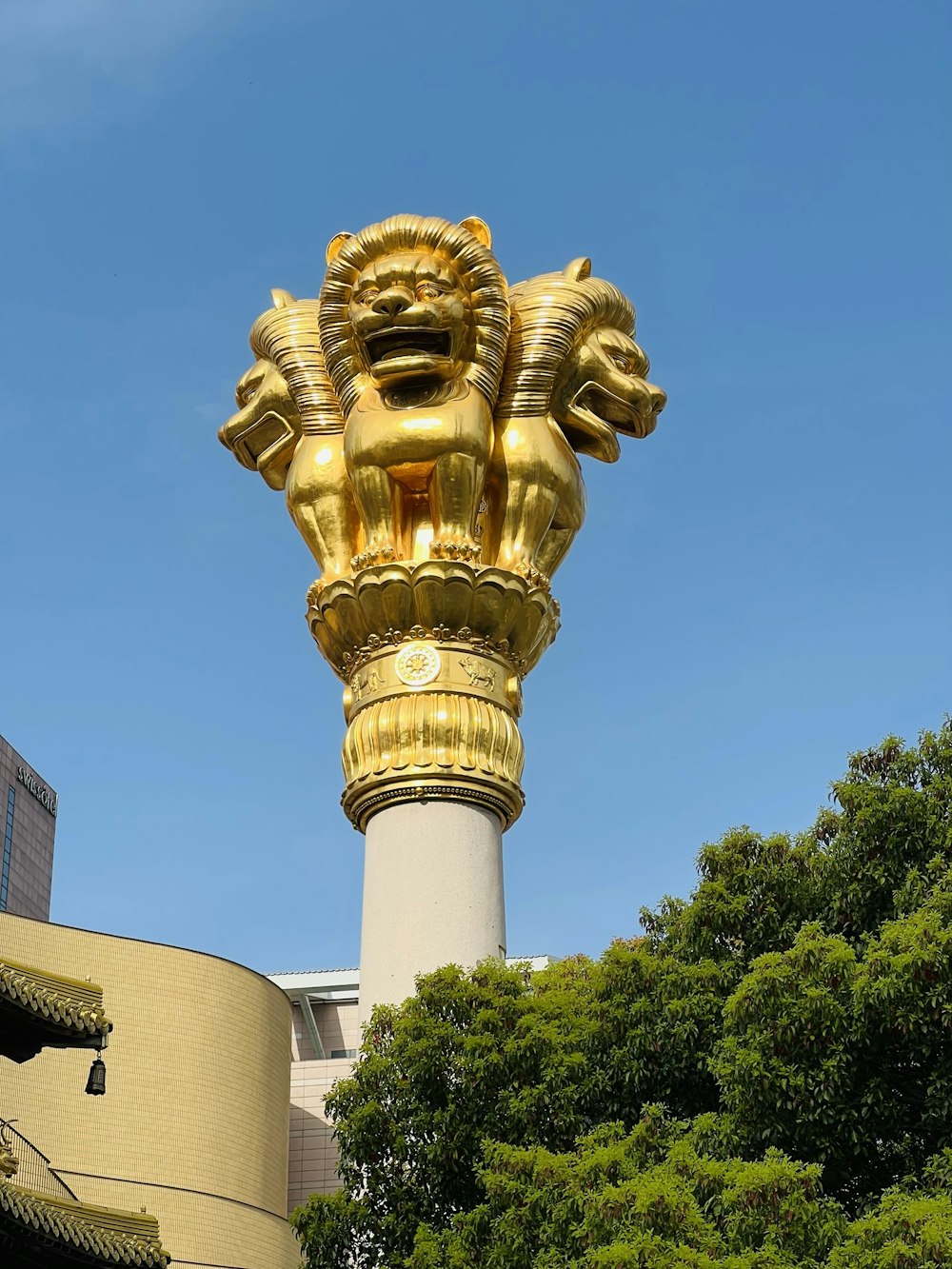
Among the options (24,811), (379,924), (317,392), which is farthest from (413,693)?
(24,811)

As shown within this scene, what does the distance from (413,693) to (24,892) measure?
5583 cm

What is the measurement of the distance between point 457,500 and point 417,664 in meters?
1.89

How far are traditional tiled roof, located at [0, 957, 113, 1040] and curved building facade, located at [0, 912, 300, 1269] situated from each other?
9.74 meters

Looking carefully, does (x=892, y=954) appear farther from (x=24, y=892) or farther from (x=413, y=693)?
(x=24, y=892)

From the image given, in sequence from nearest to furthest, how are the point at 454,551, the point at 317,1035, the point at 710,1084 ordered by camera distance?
1. the point at 710,1084
2. the point at 454,551
3. the point at 317,1035

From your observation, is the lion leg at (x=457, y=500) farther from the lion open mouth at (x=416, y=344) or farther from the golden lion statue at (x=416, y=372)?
the lion open mouth at (x=416, y=344)

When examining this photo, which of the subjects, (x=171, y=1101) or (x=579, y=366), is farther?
(x=171, y=1101)

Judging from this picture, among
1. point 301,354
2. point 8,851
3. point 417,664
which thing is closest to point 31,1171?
point 417,664

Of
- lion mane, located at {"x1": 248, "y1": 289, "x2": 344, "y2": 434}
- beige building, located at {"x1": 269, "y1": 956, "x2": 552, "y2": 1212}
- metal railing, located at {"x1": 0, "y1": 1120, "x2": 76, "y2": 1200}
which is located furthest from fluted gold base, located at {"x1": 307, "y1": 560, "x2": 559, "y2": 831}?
beige building, located at {"x1": 269, "y1": 956, "x2": 552, "y2": 1212}

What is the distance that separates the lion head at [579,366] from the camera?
74.1 ft

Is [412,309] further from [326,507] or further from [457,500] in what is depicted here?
[326,507]

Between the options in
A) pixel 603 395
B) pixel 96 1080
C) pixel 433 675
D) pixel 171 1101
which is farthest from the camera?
pixel 171 1101

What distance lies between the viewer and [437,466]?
21.6 m

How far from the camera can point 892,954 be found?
13508mm
